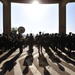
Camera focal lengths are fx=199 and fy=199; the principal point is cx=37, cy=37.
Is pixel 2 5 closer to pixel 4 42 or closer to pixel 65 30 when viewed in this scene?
pixel 65 30

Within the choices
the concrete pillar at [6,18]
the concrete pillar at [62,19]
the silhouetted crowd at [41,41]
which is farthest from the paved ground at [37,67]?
the concrete pillar at [6,18]

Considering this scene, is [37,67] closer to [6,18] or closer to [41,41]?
[41,41]

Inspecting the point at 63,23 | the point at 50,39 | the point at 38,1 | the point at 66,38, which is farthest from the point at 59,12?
the point at 66,38

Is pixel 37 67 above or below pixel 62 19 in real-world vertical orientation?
below

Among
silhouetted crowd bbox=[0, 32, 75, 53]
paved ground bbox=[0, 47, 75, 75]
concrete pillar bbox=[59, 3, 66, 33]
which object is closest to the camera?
paved ground bbox=[0, 47, 75, 75]

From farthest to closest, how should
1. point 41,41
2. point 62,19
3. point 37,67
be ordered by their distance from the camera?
1. point 62,19
2. point 41,41
3. point 37,67

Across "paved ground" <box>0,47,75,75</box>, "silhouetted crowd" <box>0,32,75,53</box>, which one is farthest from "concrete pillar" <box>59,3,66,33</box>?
"paved ground" <box>0,47,75,75</box>

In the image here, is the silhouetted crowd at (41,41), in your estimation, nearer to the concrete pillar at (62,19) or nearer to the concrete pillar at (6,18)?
the concrete pillar at (6,18)

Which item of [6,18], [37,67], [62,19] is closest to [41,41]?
[37,67]

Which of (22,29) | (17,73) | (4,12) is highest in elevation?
(4,12)

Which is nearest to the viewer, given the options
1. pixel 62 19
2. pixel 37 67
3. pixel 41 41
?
pixel 37 67

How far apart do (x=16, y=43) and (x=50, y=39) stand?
13.2ft

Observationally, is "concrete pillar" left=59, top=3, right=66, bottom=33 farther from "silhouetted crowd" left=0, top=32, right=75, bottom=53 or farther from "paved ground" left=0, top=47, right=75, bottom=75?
"paved ground" left=0, top=47, right=75, bottom=75

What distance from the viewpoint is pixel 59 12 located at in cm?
3641
